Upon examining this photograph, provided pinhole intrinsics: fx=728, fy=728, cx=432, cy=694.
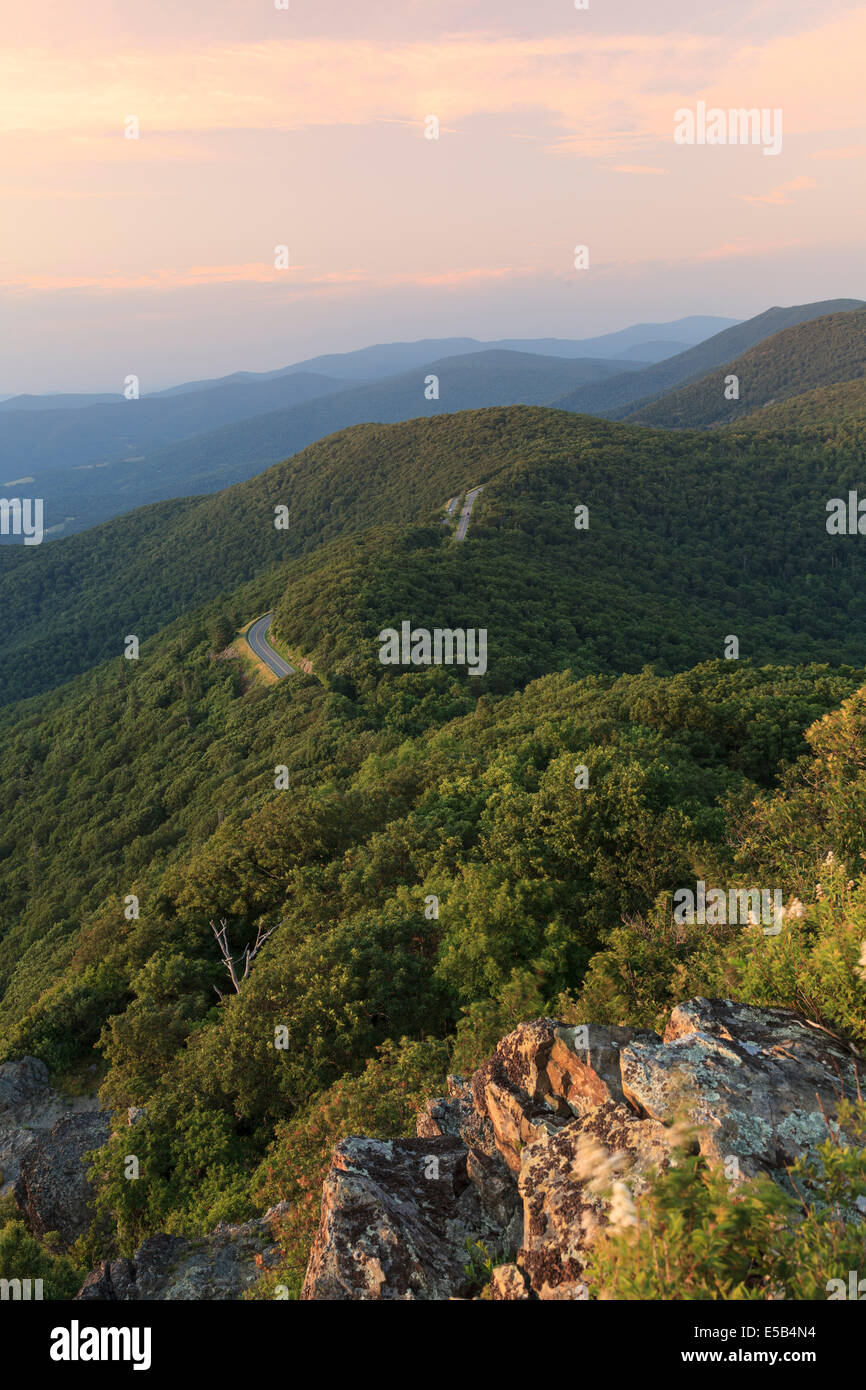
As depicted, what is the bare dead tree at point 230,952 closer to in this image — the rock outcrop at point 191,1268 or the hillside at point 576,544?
the rock outcrop at point 191,1268

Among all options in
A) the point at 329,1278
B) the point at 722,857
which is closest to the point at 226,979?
the point at 722,857

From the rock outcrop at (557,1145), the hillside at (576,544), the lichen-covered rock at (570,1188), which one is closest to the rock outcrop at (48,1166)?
the rock outcrop at (557,1145)

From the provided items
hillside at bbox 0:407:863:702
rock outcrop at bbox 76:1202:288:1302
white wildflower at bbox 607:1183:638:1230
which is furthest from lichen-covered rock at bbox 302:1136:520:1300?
hillside at bbox 0:407:863:702

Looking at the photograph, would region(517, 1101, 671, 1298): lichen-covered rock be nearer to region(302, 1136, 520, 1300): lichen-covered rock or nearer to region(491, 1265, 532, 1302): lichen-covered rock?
region(491, 1265, 532, 1302): lichen-covered rock

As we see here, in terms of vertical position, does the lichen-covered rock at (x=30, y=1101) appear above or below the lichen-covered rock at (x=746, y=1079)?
below

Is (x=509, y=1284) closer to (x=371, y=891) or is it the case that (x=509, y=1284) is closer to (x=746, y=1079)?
(x=746, y=1079)

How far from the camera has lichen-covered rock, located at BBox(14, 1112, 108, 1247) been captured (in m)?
18.4

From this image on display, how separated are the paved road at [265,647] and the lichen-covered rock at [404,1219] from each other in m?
69.6

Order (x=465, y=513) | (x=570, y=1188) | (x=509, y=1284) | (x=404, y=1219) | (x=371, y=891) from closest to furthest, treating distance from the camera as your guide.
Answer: (x=509, y=1284), (x=570, y=1188), (x=404, y=1219), (x=371, y=891), (x=465, y=513)

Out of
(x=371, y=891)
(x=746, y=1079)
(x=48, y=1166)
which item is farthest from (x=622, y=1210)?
(x=371, y=891)

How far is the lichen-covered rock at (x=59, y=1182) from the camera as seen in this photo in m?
18.4

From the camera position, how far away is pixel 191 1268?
12.7 metres

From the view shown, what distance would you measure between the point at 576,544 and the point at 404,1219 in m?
113

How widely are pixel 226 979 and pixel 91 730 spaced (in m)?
75.9
